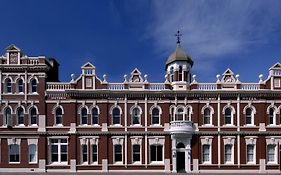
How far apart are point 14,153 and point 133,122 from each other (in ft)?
39.5

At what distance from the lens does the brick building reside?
33094 mm

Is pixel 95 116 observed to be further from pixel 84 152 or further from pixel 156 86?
pixel 156 86

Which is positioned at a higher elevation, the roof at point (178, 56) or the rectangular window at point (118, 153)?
the roof at point (178, 56)

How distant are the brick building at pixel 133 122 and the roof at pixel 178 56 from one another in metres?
2.64

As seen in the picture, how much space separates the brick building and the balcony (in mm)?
97

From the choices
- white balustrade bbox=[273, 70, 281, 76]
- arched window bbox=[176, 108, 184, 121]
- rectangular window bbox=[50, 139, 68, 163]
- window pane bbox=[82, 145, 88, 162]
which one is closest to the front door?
arched window bbox=[176, 108, 184, 121]

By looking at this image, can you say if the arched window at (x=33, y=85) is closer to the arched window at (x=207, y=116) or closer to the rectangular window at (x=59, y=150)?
the rectangular window at (x=59, y=150)

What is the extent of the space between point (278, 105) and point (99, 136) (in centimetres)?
1813

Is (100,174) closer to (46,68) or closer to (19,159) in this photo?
(19,159)

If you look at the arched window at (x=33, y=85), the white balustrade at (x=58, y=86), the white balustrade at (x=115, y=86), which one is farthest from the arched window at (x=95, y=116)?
the arched window at (x=33, y=85)

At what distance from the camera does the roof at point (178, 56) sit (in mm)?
34959

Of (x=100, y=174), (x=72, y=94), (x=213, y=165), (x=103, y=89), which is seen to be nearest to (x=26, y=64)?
(x=72, y=94)

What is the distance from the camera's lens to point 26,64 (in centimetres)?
3338

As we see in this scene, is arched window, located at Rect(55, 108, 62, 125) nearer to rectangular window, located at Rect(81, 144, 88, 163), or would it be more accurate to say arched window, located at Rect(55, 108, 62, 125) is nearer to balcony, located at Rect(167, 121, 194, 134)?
rectangular window, located at Rect(81, 144, 88, 163)
